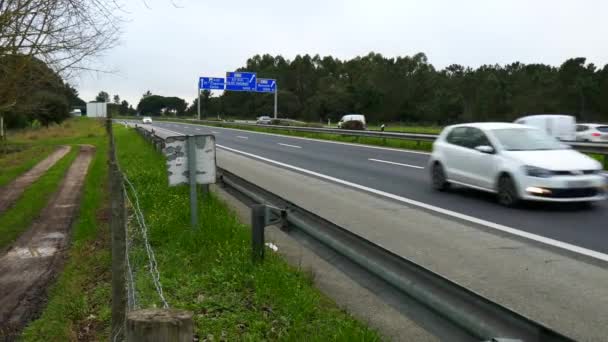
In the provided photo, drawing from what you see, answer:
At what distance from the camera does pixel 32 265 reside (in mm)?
9008

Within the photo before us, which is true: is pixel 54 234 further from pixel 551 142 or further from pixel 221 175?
pixel 551 142

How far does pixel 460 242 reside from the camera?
772 centimetres

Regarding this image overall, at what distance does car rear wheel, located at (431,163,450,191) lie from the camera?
12539mm

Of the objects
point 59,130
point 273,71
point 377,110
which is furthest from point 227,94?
point 59,130

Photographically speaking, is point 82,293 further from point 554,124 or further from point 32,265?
point 554,124

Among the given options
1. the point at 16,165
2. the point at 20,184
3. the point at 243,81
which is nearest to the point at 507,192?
the point at 20,184

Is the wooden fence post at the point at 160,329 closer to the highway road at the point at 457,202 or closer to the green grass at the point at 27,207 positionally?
the highway road at the point at 457,202

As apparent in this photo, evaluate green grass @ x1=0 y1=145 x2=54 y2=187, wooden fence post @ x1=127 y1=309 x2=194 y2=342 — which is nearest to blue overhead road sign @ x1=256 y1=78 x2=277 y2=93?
green grass @ x1=0 y1=145 x2=54 y2=187

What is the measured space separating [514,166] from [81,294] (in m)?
7.41

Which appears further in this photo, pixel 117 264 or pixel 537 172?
pixel 537 172


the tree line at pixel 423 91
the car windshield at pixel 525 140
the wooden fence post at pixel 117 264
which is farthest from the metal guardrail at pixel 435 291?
the tree line at pixel 423 91

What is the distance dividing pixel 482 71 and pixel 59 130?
242 feet

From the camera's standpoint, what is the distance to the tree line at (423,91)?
76.7 meters

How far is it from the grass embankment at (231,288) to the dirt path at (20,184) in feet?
29.1
